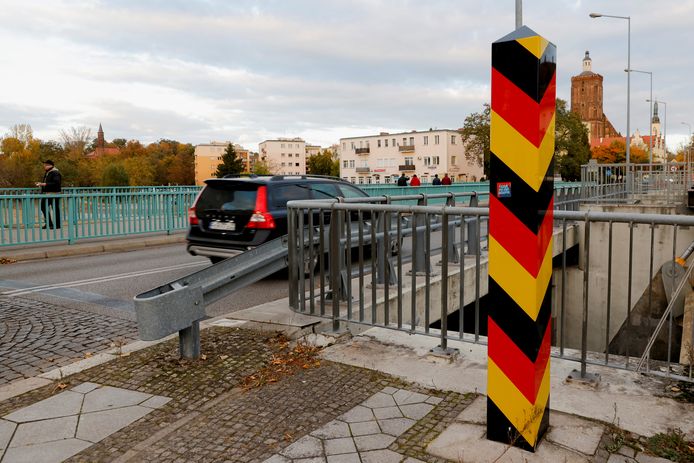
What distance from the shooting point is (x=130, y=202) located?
15414 millimetres

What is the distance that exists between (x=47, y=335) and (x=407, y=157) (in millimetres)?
106996

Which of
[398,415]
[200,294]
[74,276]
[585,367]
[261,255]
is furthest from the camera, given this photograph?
[74,276]

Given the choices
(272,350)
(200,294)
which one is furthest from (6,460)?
(272,350)

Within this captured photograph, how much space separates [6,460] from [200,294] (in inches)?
69.6

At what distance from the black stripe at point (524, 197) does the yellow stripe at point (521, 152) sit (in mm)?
26

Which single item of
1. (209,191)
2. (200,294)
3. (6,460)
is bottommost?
(6,460)

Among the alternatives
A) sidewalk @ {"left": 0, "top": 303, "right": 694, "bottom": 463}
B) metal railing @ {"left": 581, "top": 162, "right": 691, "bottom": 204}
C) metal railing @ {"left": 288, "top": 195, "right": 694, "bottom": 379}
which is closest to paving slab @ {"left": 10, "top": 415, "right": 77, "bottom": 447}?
sidewalk @ {"left": 0, "top": 303, "right": 694, "bottom": 463}

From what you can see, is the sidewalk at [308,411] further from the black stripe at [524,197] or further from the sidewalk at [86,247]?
the sidewalk at [86,247]

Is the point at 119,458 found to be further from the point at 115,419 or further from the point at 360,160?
the point at 360,160

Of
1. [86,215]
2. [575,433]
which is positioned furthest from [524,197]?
[86,215]

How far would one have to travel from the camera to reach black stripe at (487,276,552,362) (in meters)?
3.09

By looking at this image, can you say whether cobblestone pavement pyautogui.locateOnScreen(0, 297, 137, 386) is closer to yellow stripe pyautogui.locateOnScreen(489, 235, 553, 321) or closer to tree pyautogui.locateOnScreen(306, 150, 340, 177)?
yellow stripe pyautogui.locateOnScreen(489, 235, 553, 321)

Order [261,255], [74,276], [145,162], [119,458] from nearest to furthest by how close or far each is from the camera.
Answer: [119,458] → [261,255] → [74,276] → [145,162]

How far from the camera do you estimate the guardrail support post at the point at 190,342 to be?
4.72 metres
